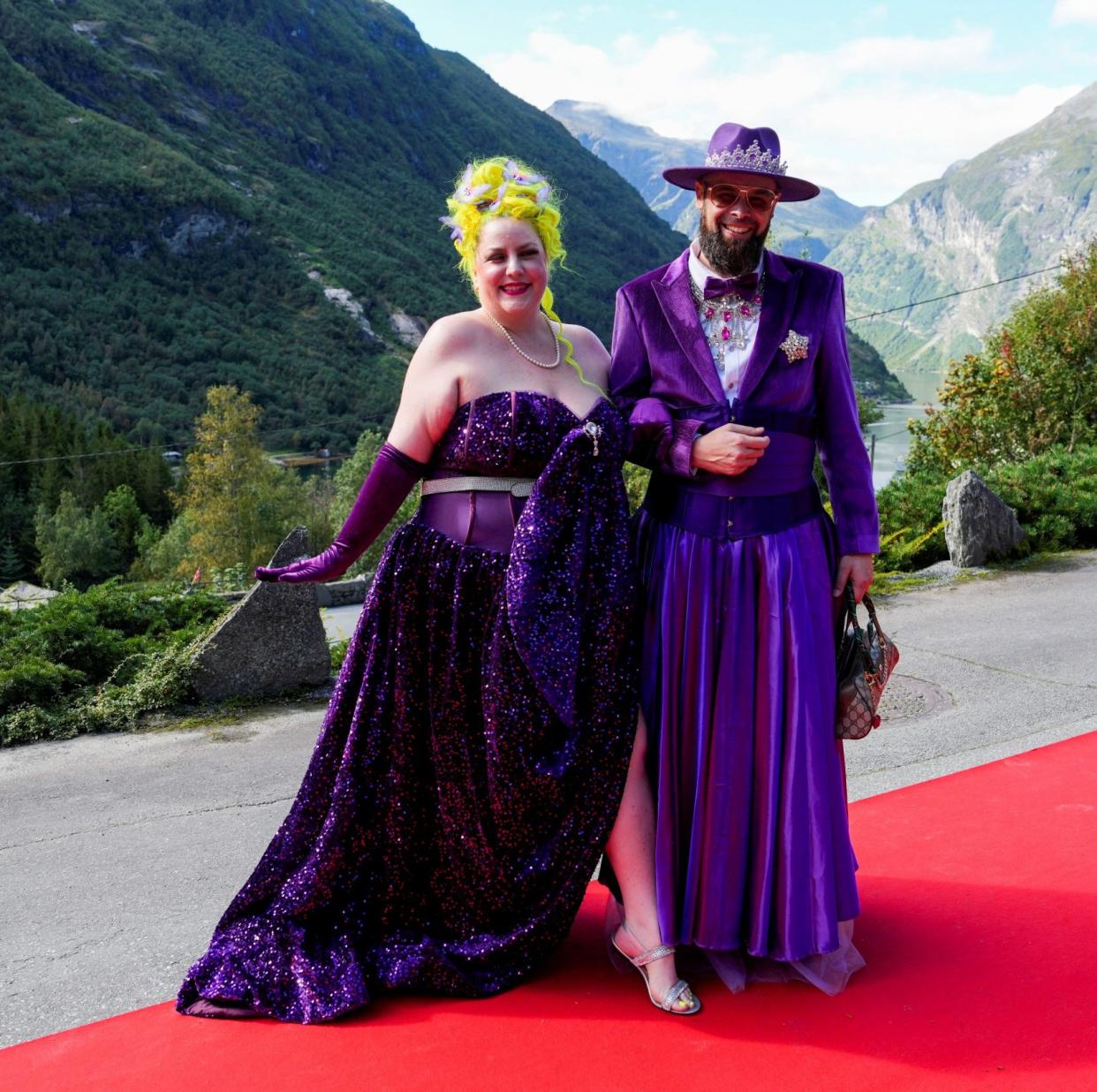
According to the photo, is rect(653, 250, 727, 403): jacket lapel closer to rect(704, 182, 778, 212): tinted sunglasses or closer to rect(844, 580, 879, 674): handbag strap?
rect(704, 182, 778, 212): tinted sunglasses

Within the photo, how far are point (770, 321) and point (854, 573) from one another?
1.92 feet

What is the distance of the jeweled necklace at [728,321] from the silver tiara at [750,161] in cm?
24

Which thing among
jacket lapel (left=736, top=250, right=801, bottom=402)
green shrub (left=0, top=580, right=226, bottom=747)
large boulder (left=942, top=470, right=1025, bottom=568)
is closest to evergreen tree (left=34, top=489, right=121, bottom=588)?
green shrub (left=0, top=580, right=226, bottom=747)

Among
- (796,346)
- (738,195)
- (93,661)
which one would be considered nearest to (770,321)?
(796,346)

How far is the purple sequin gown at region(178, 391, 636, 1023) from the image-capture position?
7.81 feet

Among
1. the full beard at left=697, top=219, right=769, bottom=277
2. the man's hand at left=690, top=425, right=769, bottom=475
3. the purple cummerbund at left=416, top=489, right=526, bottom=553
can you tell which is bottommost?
the purple cummerbund at left=416, top=489, right=526, bottom=553

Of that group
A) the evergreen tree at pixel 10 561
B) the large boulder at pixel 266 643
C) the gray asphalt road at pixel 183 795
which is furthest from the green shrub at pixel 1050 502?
the evergreen tree at pixel 10 561

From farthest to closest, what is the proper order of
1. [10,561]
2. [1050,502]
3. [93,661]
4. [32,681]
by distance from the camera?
[10,561] < [1050,502] < [93,661] < [32,681]

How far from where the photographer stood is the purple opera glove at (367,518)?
249 cm

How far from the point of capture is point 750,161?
239 cm

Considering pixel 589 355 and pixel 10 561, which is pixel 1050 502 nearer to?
pixel 589 355

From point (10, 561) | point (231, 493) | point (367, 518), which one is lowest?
point (10, 561)

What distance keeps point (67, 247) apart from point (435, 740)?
321 feet

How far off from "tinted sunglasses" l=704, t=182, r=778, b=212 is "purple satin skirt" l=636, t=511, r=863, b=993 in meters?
0.71
